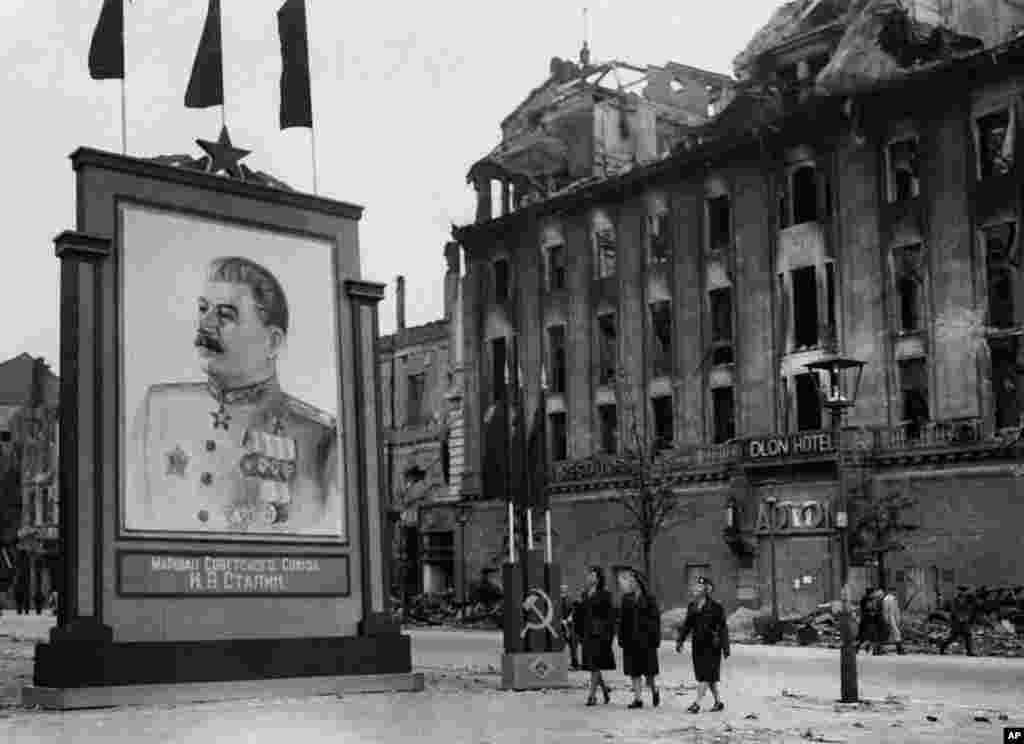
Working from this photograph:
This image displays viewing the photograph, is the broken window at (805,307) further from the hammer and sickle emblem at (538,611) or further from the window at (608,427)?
the hammer and sickle emblem at (538,611)

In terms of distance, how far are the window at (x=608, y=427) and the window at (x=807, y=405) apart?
7849mm

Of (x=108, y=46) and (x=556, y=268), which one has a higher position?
(x=556, y=268)

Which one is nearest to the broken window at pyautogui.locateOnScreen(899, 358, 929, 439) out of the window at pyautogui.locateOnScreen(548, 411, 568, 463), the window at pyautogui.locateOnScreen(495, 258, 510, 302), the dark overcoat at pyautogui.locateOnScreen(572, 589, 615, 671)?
the window at pyautogui.locateOnScreen(548, 411, 568, 463)

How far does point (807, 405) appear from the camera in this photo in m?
45.3

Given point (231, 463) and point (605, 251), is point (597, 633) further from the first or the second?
point (605, 251)

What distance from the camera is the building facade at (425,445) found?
59.2 m

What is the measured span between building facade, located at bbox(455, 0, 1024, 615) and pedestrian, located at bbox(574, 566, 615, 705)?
1773 cm

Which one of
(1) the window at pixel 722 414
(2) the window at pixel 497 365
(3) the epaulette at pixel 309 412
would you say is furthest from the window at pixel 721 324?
(3) the epaulette at pixel 309 412

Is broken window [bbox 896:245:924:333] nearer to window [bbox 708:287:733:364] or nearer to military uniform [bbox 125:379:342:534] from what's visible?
window [bbox 708:287:733:364]

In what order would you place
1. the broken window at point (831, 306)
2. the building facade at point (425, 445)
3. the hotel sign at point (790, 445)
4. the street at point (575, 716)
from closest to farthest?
the street at point (575, 716) → the hotel sign at point (790, 445) → the broken window at point (831, 306) → the building facade at point (425, 445)

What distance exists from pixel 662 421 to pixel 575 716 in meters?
33.0

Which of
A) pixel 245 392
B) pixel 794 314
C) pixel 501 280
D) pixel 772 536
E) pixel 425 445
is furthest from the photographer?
pixel 425 445

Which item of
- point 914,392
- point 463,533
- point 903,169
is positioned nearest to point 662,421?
point 914,392

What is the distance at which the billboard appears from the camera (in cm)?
2070
